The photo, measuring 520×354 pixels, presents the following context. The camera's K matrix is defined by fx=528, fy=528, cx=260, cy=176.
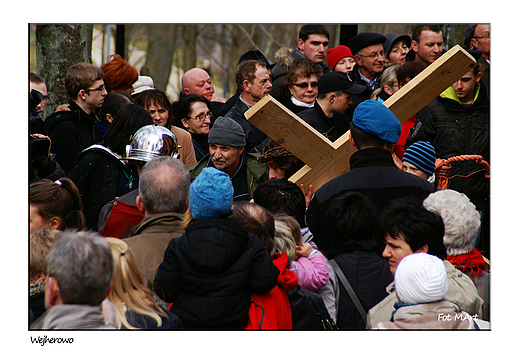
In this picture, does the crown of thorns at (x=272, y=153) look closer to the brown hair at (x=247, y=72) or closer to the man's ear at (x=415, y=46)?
the brown hair at (x=247, y=72)

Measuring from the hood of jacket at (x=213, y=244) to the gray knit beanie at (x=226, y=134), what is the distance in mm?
1964

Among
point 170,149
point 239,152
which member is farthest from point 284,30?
point 170,149

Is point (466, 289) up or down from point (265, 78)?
down

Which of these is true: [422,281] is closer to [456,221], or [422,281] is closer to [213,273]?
[456,221]

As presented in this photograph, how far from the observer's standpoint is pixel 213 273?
7.79ft

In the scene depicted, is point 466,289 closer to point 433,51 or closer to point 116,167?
point 116,167

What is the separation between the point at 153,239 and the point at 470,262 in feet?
5.72

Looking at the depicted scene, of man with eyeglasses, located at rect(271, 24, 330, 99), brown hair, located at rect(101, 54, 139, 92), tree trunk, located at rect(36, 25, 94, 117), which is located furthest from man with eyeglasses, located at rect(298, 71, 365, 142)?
tree trunk, located at rect(36, 25, 94, 117)

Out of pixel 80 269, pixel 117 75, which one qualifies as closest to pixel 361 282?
pixel 80 269

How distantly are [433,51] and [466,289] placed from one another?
4814mm

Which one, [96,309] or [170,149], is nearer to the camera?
[96,309]

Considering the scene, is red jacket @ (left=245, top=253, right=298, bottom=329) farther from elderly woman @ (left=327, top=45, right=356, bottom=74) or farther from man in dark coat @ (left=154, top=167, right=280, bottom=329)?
elderly woman @ (left=327, top=45, right=356, bottom=74)

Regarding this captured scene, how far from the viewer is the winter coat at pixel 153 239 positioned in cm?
273

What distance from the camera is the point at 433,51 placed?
6.83 metres
